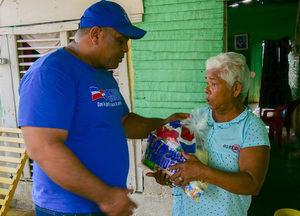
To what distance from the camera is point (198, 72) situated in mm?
3006

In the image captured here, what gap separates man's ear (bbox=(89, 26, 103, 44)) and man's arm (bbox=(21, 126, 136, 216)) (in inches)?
21.0

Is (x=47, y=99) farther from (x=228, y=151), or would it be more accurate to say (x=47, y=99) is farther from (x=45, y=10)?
(x=45, y=10)

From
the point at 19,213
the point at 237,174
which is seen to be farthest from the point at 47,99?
the point at 19,213

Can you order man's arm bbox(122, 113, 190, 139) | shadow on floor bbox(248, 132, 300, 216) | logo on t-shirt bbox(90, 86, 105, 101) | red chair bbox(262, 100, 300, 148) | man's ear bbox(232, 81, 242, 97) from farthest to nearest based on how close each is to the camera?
1. red chair bbox(262, 100, 300, 148)
2. shadow on floor bbox(248, 132, 300, 216)
3. man's arm bbox(122, 113, 190, 139)
4. man's ear bbox(232, 81, 242, 97)
5. logo on t-shirt bbox(90, 86, 105, 101)

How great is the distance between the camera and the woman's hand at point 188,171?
4.64 feet

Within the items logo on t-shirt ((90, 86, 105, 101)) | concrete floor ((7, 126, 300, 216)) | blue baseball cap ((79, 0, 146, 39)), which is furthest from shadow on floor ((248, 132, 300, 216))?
blue baseball cap ((79, 0, 146, 39))

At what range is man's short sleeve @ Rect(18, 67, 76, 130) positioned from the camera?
112cm

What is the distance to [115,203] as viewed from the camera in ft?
3.92

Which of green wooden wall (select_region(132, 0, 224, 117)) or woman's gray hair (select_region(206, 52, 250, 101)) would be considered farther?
green wooden wall (select_region(132, 0, 224, 117))

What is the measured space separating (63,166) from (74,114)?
0.27 metres

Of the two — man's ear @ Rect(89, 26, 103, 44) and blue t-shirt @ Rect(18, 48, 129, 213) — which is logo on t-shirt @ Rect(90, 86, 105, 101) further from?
man's ear @ Rect(89, 26, 103, 44)

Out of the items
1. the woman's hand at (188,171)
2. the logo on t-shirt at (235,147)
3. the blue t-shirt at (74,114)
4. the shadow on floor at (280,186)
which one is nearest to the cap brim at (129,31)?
the blue t-shirt at (74,114)

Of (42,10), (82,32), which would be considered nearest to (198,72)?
(82,32)

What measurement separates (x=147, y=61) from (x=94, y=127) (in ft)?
6.52
